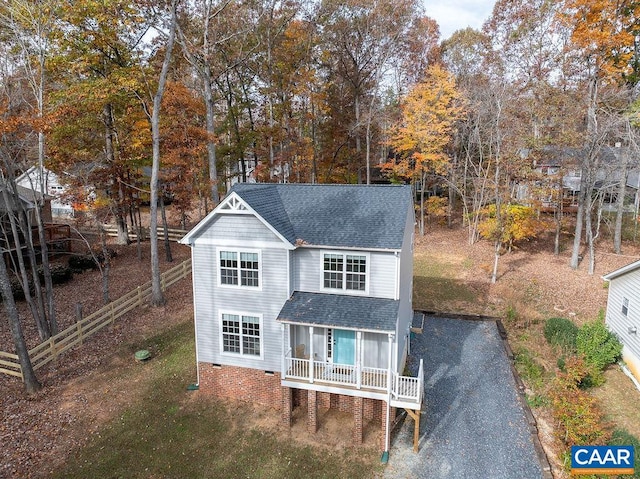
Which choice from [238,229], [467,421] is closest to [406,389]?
[467,421]

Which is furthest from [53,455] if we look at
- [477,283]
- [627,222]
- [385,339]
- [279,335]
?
[627,222]

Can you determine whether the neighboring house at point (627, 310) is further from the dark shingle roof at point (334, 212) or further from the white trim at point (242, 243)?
the white trim at point (242, 243)

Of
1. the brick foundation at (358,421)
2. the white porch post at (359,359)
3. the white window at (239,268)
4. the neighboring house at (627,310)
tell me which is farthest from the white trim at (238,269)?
the neighboring house at (627,310)

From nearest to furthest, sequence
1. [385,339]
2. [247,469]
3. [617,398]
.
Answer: [247,469] < [385,339] < [617,398]

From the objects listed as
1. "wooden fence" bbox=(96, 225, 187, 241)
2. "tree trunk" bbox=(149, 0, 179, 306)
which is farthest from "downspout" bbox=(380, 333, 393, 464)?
"wooden fence" bbox=(96, 225, 187, 241)

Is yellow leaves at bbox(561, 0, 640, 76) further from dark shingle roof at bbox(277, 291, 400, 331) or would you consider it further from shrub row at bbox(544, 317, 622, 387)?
dark shingle roof at bbox(277, 291, 400, 331)

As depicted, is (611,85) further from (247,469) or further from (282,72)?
(247,469)

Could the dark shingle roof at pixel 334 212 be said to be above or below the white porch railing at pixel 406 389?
above
